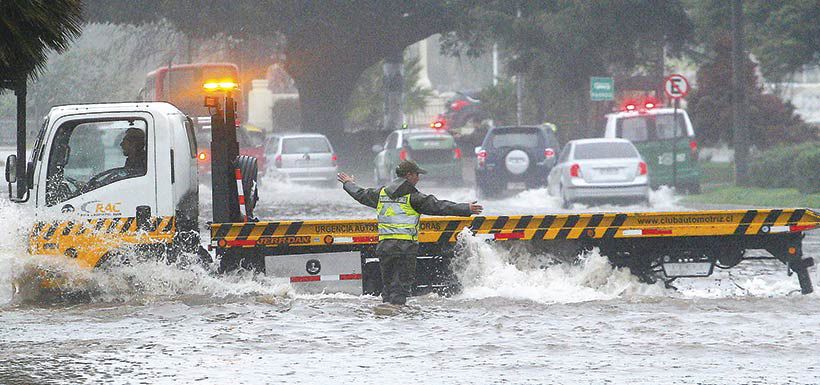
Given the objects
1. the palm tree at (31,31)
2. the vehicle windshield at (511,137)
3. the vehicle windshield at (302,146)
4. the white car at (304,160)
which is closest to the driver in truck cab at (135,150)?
the palm tree at (31,31)

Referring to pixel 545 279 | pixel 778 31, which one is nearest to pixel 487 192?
pixel 778 31

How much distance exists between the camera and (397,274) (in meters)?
→ 13.9

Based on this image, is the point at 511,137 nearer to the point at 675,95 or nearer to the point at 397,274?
the point at 675,95

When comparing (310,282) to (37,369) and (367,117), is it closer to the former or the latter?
(37,369)

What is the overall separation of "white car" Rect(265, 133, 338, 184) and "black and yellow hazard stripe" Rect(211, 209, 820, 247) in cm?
2644

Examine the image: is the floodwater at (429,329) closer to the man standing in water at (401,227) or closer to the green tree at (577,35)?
the man standing in water at (401,227)

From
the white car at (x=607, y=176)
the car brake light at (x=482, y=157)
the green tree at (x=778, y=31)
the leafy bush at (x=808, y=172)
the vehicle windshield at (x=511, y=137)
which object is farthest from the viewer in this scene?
the green tree at (x=778, y=31)

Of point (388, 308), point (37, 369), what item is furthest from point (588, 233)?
point (37, 369)

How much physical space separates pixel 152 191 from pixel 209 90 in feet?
4.44

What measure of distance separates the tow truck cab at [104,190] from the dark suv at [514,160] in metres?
19.8

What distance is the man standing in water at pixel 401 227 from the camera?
13.8 meters

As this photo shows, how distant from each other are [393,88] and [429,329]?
1834 inches

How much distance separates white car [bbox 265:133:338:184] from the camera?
4081cm

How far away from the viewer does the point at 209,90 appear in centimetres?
1493
